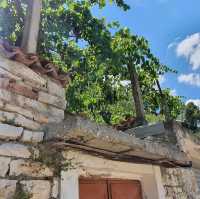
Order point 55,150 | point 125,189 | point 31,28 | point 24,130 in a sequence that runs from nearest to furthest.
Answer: point 24,130
point 55,150
point 31,28
point 125,189

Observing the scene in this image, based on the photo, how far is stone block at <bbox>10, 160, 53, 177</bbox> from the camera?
7.79 feet

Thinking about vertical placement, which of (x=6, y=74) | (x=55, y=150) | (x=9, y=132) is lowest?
(x=55, y=150)

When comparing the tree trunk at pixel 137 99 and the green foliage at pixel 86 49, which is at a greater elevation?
the green foliage at pixel 86 49

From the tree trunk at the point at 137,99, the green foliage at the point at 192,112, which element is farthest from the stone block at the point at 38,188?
the green foliage at the point at 192,112

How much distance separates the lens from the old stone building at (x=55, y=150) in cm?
243

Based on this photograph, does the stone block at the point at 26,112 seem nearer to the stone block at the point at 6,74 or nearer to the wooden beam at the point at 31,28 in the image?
the stone block at the point at 6,74

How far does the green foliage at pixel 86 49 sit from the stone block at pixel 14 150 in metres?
5.83

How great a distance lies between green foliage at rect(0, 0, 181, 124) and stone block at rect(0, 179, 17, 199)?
606 cm

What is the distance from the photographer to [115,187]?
3732 millimetres

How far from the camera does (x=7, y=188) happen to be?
2250mm

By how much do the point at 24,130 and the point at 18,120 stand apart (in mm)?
114

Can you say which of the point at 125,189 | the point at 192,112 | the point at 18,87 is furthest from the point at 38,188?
the point at 192,112

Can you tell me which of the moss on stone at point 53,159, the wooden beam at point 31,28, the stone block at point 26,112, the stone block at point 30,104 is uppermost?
the wooden beam at point 31,28

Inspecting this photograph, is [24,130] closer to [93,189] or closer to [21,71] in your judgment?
[21,71]
